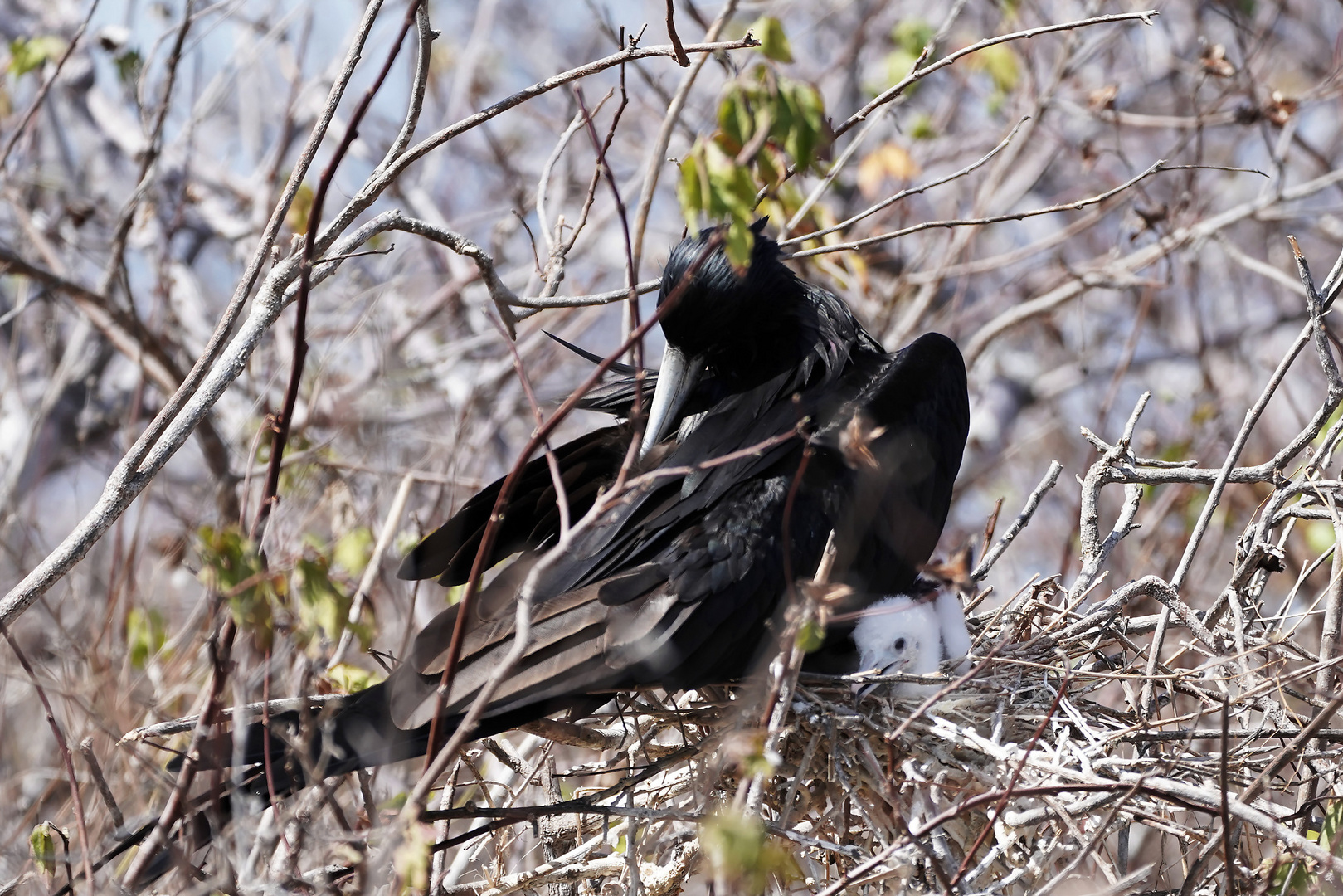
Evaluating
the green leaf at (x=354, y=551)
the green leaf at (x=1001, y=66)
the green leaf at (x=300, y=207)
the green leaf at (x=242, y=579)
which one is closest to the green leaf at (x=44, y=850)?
the green leaf at (x=242, y=579)

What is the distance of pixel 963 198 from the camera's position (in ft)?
21.6

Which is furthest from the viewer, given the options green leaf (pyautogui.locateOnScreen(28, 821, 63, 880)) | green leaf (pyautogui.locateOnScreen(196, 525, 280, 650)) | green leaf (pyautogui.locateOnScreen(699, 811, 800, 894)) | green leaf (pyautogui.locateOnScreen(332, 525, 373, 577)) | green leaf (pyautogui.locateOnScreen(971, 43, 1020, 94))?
green leaf (pyautogui.locateOnScreen(971, 43, 1020, 94))

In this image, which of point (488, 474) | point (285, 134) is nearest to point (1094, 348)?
point (488, 474)

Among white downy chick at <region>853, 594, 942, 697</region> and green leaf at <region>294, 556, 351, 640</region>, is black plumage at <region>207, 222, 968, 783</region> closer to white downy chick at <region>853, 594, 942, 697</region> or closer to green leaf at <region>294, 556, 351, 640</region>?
white downy chick at <region>853, 594, 942, 697</region>

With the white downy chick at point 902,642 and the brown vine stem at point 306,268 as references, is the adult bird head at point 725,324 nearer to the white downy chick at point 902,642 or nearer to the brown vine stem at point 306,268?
the white downy chick at point 902,642

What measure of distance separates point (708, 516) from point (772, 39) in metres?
0.98

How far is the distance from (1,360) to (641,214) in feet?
15.3

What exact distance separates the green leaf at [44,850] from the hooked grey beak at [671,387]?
142cm

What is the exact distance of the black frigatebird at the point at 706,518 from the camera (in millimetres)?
2311

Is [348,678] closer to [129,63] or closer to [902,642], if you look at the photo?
[902,642]

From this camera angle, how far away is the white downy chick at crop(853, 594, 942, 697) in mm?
2646

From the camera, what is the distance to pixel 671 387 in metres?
2.94

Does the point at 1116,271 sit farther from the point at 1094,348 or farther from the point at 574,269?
the point at 574,269

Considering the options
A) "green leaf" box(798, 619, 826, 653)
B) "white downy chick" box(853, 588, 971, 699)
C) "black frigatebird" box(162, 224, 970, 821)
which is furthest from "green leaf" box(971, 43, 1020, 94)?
"green leaf" box(798, 619, 826, 653)
